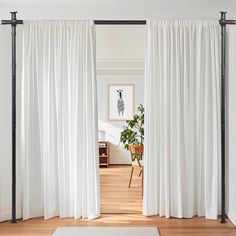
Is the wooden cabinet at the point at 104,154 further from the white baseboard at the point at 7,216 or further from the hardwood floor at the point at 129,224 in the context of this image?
the white baseboard at the point at 7,216

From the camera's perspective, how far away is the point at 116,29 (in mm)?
8812

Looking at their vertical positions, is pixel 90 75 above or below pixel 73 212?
above

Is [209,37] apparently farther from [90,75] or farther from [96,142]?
[96,142]

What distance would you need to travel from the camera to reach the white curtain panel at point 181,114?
16.6 ft

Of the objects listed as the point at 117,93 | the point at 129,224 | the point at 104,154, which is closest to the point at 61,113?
the point at 129,224

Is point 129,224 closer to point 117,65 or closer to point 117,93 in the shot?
point 117,65

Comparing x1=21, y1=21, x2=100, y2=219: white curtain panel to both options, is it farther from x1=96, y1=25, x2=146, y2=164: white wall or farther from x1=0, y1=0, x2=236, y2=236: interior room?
x1=96, y1=25, x2=146, y2=164: white wall

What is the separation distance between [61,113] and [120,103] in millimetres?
4999

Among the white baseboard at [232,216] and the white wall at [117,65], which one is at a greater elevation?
the white wall at [117,65]

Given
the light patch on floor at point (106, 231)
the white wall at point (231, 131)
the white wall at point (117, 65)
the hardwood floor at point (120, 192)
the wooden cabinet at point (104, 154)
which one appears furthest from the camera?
the wooden cabinet at point (104, 154)

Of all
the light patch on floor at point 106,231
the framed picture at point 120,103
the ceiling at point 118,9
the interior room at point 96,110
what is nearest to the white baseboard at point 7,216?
the interior room at point 96,110

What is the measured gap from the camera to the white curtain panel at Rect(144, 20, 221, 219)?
505 centimetres

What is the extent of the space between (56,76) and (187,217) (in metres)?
2.29

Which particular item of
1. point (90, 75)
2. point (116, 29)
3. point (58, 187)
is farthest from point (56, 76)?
point (116, 29)
